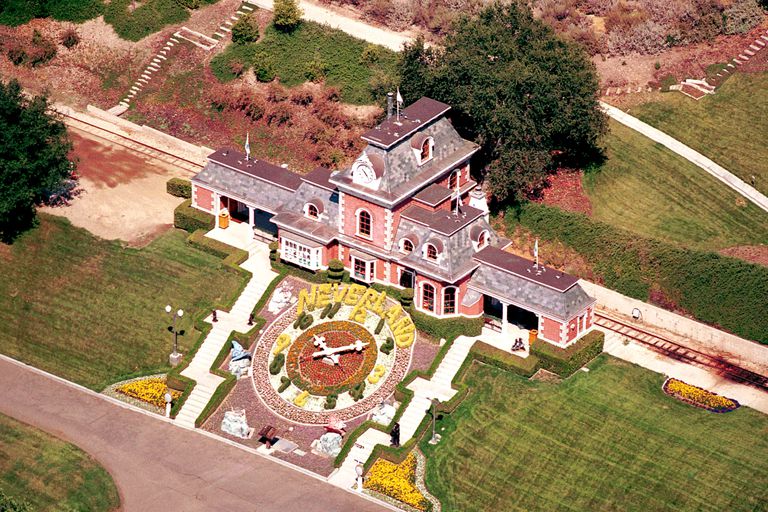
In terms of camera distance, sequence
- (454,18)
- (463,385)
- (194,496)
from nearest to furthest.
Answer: (194,496), (463,385), (454,18)

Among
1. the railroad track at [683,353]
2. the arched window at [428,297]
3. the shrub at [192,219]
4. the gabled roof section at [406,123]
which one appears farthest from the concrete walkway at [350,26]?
the railroad track at [683,353]

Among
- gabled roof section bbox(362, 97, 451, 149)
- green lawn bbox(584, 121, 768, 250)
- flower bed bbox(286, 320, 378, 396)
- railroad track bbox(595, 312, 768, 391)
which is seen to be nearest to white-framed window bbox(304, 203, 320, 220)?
gabled roof section bbox(362, 97, 451, 149)

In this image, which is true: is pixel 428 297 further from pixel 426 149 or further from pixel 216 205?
pixel 216 205

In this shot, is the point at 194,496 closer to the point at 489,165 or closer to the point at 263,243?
the point at 263,243

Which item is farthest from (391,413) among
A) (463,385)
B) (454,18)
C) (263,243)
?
(454,18)

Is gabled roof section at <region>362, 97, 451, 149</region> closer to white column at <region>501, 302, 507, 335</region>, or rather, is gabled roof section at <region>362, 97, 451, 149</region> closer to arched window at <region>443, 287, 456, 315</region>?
arched window at <region>443, 287, 456, 315</region>
